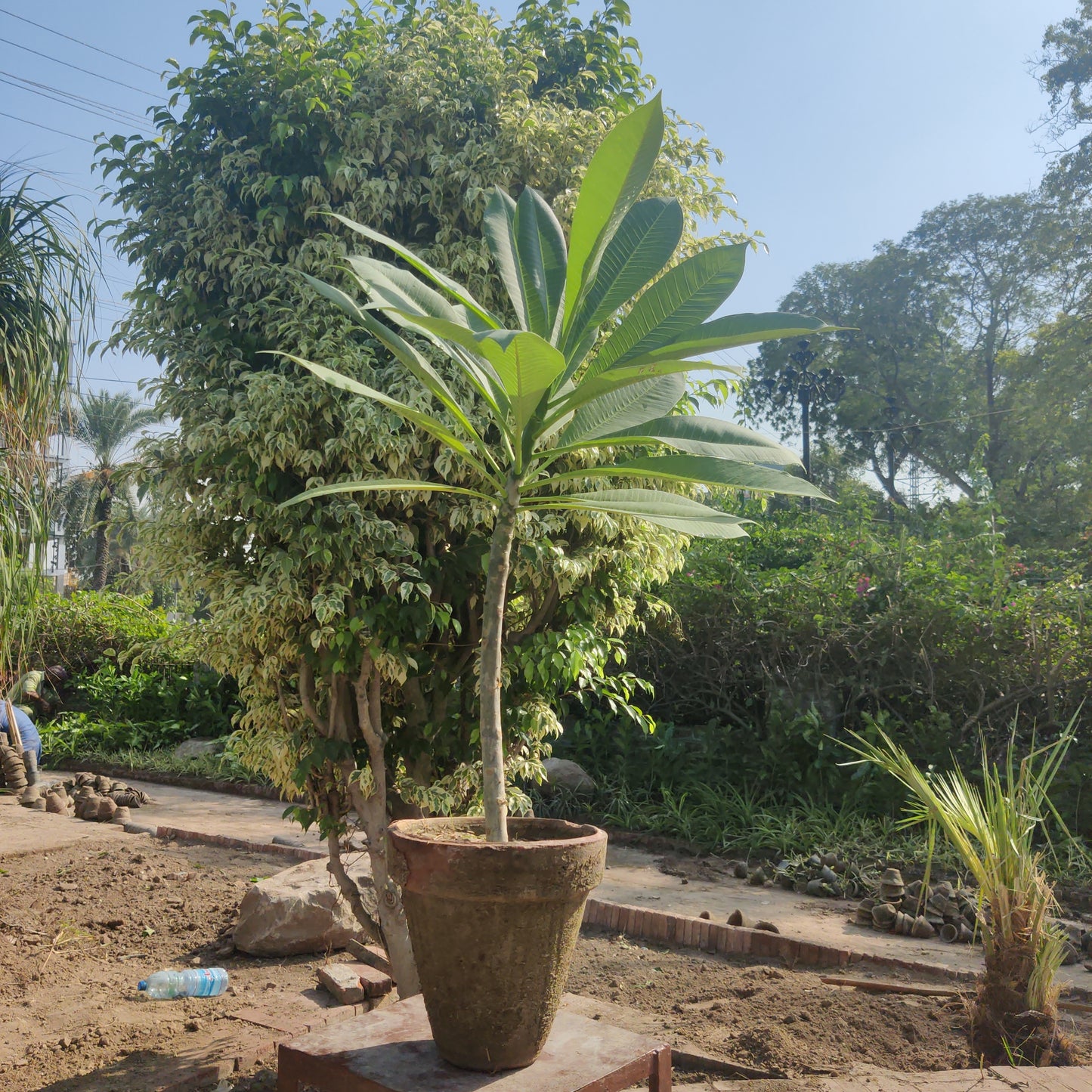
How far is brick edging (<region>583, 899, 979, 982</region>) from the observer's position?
412cm

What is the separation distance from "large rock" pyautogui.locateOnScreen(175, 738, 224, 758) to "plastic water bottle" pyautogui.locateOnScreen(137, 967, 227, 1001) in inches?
268

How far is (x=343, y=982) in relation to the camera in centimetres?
353

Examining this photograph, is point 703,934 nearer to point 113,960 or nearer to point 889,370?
point 113,960

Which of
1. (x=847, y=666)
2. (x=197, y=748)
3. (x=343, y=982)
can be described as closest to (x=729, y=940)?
(x=343, y=982)

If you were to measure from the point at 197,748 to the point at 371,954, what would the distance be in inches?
291

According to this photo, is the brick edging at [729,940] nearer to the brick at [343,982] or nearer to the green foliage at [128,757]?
the brick at [343,982]

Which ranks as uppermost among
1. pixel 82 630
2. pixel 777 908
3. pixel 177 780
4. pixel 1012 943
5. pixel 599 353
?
pixel 599 353

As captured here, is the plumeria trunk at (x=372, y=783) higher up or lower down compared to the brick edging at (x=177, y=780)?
higher up

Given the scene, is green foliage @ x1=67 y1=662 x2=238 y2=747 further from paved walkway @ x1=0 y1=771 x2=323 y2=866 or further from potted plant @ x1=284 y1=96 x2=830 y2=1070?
potted plant @ x1=284 y1=96 x2=830 y2=1070

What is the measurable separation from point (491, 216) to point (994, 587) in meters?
5.67

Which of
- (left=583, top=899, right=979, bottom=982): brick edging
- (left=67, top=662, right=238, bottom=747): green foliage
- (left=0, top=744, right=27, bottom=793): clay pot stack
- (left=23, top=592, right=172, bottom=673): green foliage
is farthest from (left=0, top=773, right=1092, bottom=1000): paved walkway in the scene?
(left=23, top=592, right=172, bottom=673): green foliage

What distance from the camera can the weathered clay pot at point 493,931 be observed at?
2.03 meters

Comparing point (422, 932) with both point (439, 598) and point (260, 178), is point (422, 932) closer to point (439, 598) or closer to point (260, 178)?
point (439, 598)

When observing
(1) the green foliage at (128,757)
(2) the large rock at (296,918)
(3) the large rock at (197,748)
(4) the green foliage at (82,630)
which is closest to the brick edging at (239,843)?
(2) the large rock at (296,918)
